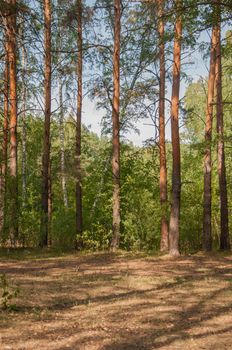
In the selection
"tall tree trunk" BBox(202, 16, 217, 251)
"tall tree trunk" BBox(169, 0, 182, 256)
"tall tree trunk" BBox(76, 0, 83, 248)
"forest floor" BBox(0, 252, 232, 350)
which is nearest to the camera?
"forest floor" BBox(0, 252, 232, 350)

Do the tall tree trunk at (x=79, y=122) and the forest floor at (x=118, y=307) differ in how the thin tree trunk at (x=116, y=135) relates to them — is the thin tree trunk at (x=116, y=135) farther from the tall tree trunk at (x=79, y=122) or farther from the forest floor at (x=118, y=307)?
the forest floor at (x=118, y=307)

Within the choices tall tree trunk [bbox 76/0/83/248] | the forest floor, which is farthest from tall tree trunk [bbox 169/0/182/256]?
tall tree trunk [bbox 76/0/83/248]

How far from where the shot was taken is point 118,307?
7.25 metres

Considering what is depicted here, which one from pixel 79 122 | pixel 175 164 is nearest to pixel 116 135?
Answer: pixel 79 122

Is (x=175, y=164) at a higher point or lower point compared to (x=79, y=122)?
lower

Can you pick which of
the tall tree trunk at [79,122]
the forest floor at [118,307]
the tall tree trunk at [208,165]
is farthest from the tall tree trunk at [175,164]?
the tall tree trunk at [79,122]

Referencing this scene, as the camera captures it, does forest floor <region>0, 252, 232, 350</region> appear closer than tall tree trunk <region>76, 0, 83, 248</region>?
Yes

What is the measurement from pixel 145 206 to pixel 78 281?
30.1 ft

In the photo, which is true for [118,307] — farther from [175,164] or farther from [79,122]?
[79,122]

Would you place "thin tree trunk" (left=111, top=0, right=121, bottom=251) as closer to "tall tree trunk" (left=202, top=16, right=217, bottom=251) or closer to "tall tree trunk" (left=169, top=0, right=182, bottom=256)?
"tall tree trunk" (left=169, top=0, right=182, bottom=256)

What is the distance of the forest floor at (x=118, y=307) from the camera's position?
5387mm

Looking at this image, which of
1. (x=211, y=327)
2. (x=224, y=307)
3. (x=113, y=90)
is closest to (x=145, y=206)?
(x=113, y=90)

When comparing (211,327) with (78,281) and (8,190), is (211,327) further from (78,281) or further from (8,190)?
(8,190)

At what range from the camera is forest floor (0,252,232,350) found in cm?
539
